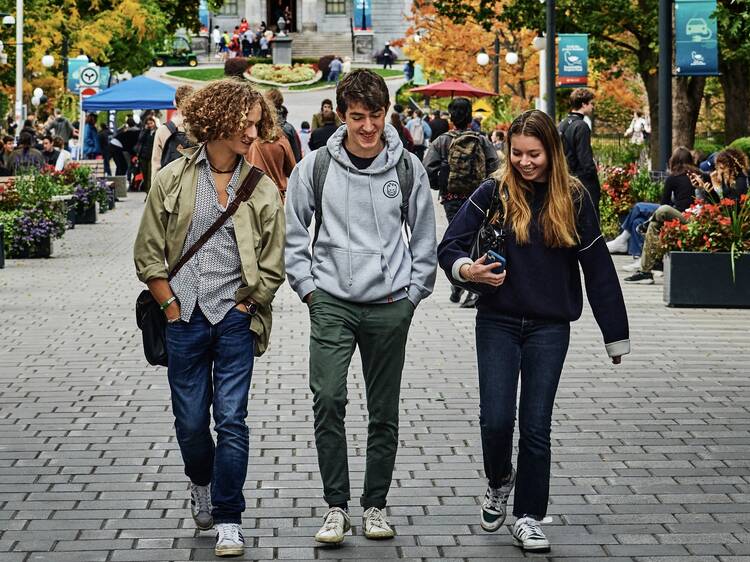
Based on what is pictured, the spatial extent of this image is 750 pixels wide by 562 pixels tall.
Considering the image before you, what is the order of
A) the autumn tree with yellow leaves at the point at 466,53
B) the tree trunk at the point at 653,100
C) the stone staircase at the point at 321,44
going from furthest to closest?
1. the stone staircase at the point at 321,44
2. the autumn tree with yellow leaves at the point at 466,53
3. the tree trunk at the point at 653,100

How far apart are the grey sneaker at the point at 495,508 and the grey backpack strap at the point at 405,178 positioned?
1111 millimetres

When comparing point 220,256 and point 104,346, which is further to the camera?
point 104,346

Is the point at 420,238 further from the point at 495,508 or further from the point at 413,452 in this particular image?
the point at 413,452

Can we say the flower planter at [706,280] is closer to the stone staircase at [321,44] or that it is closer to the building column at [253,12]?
the stone staircase at [321,44]

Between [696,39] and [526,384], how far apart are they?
38.1 feet

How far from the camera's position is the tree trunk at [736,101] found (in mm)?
27891

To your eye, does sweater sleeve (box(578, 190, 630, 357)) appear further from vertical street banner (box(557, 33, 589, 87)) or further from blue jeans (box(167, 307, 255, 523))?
vertical street banner (box(557, 33, 589, 87))

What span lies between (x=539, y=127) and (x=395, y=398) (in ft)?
3.90

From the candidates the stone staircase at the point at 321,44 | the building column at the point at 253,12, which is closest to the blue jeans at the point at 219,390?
the stone staircase at the point at 321,44

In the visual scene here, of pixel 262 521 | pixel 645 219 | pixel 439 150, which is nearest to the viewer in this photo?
pixel 262 521

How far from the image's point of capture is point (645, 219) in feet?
53.6

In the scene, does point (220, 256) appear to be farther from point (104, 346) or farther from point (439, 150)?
point (439, 150)

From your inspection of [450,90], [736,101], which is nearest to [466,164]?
[736,101]

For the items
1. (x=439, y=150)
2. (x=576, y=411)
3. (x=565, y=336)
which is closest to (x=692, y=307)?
(x=439, y=150)
